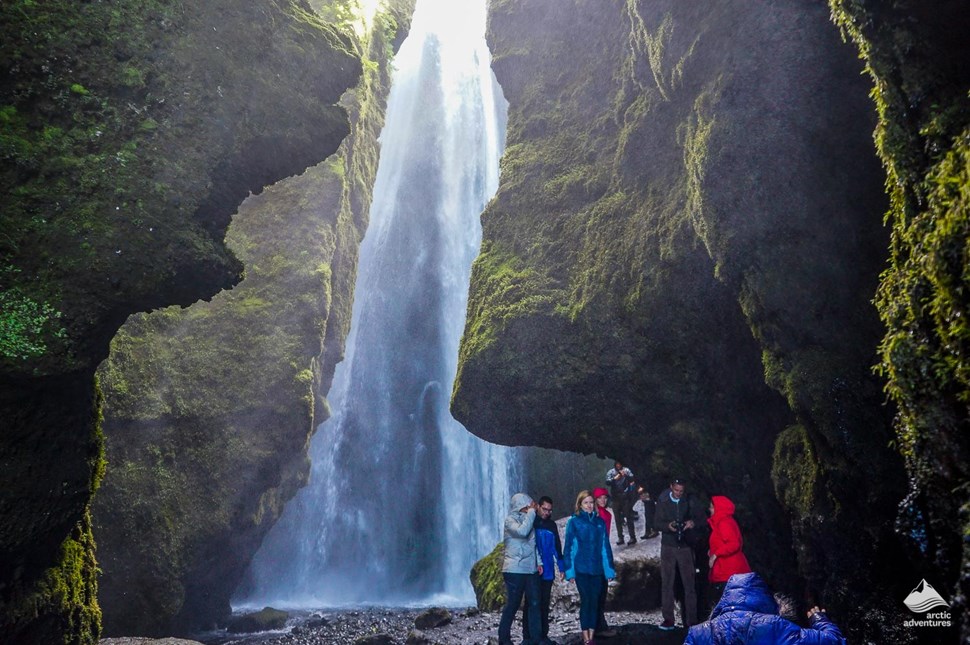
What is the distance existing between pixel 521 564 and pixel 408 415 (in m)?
25.0

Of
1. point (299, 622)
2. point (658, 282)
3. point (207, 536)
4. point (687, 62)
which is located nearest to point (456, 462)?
point (299, 622)

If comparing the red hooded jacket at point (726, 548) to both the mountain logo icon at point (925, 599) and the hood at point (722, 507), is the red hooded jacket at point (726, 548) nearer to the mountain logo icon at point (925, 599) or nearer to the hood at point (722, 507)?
the hood at point (722, 507)

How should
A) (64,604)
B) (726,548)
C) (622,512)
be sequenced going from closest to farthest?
(64,604) → (726,548) → (622,512)

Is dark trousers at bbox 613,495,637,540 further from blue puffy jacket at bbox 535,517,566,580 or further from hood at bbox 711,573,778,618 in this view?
hood at bbox 711,573,778,618

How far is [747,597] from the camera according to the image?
14.4 feet

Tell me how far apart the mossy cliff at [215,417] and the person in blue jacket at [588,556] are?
37.1 feet

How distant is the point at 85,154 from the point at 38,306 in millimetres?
1913

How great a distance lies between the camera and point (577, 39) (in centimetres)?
1609

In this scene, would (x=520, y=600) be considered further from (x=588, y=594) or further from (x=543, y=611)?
(x=588, y=594)

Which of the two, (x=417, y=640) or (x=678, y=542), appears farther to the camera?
(x=417, y=640)

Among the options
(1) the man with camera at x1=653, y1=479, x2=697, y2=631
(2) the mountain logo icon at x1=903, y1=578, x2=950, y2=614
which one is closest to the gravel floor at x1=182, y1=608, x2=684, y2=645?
(1) the man with camera at x1=653, y1=479, x2=697, y2=631

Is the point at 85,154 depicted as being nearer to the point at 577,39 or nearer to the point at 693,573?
the point at 693,573

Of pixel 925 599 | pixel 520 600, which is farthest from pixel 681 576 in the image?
pixel 925 599

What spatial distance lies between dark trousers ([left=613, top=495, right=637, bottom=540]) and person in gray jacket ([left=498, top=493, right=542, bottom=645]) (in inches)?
296
